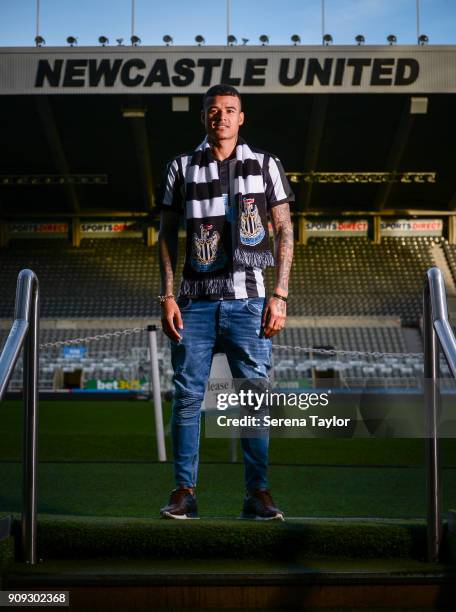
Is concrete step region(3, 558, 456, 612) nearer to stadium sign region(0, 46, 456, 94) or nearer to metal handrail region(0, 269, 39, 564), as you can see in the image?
metal handrail region(0, 269, 39, 564)

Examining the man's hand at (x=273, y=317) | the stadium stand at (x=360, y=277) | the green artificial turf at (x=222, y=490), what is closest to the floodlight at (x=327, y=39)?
the stadium stand at (x=360, y=277)

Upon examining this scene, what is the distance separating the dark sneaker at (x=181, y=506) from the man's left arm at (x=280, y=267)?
620mm

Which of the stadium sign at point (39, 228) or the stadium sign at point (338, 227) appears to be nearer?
the stadium sign at point (338, 227)

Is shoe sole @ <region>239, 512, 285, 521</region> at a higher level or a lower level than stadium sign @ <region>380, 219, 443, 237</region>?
lower

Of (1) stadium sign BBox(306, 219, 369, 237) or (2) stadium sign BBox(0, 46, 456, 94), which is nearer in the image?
(2) stadium sign BBox(0, 46, 456, 94)

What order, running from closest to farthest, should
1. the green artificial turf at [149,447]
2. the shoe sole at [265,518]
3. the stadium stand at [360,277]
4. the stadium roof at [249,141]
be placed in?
the shoe sole at [265,518] < the green artificial turf at [149,447] < the stadium roof at [249,141] < the stadium stand at [360,277]

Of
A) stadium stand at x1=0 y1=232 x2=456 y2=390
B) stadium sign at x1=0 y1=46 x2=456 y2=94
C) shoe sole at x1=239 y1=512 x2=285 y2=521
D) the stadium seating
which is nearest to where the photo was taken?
shoe sole at x1=239 y1=512 x2=285 y2=521

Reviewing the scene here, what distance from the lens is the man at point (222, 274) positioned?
2.74 metres

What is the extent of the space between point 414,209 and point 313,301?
5513 mm

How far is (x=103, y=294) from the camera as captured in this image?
25438mm

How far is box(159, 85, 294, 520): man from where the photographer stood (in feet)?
8.98

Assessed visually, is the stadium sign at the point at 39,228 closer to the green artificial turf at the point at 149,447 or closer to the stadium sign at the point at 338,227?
the stadium sign at the point at 338,227

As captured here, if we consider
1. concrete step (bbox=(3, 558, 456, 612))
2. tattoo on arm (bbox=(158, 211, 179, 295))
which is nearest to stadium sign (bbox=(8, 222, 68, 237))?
tattoo on arm (bbox=(158, 211, 179, 295))

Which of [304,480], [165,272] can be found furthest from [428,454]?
[304,480]
